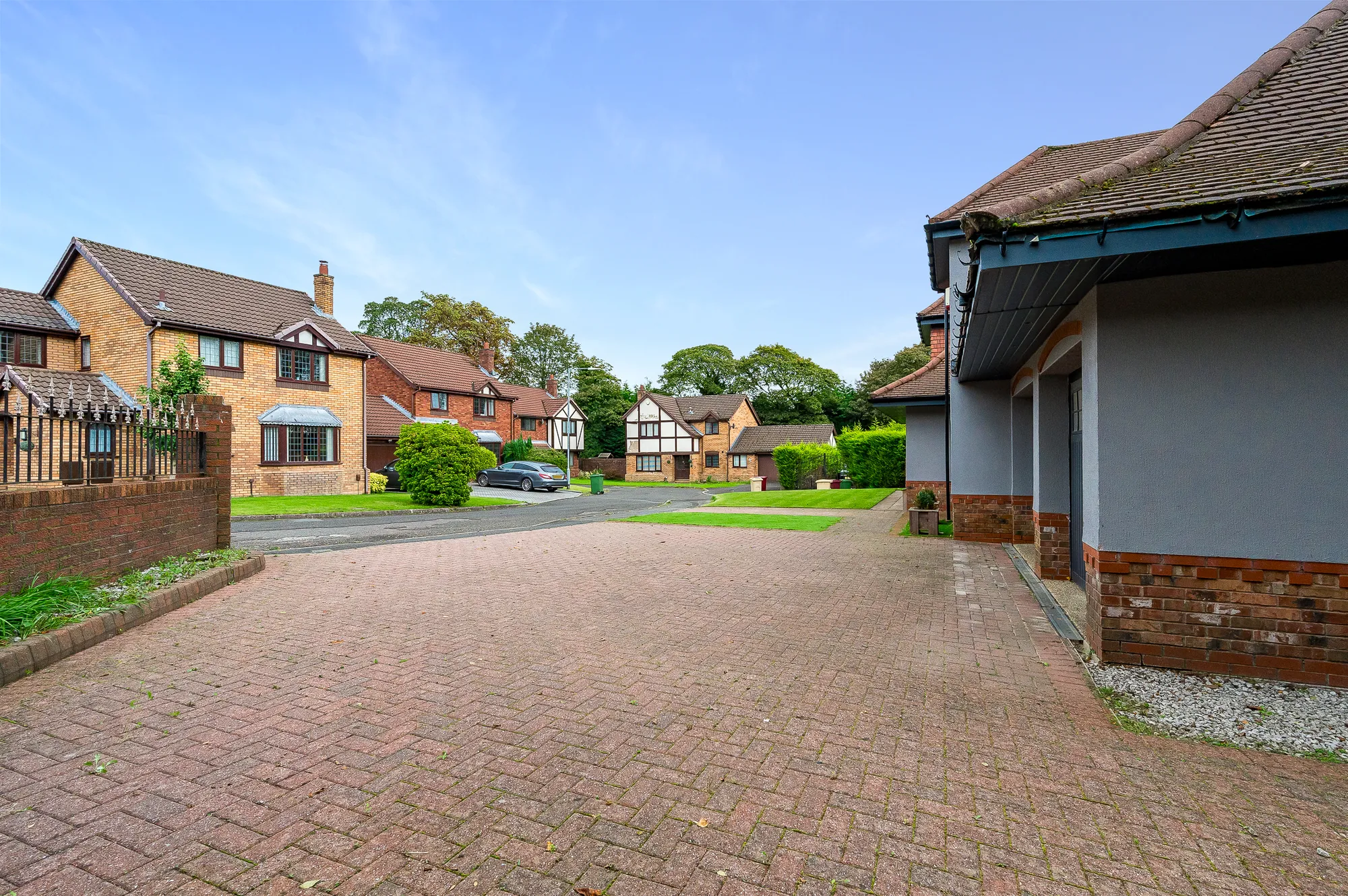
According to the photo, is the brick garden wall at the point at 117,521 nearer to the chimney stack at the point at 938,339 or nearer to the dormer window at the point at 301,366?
the chimney stack at the point at 938,339

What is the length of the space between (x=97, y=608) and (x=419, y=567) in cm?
440

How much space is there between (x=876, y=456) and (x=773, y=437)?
2612 centimetres

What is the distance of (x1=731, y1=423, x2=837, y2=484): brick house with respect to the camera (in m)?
56.7

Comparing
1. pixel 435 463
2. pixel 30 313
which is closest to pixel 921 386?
pixel 435 463

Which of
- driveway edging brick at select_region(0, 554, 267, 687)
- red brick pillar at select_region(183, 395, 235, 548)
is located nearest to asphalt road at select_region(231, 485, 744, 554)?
red brick pillar at select_region(183, 395, 235, 548)

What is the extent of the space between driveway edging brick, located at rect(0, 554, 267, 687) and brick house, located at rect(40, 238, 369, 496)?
19.6m

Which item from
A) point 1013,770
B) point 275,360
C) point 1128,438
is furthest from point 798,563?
point 275,360

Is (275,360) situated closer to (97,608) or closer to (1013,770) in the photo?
Result: (97,608)

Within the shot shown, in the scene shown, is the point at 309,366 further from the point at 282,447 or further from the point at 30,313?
the point at 30,313

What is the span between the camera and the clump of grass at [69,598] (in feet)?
17.1

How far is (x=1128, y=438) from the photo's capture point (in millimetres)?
4938

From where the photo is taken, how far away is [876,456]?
3141 centimetres

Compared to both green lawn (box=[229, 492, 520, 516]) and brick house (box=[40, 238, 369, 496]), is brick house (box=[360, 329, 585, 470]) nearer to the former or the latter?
brick house (box=[40, 238, 369, 496])

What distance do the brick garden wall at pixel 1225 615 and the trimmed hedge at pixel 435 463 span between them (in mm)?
21732
